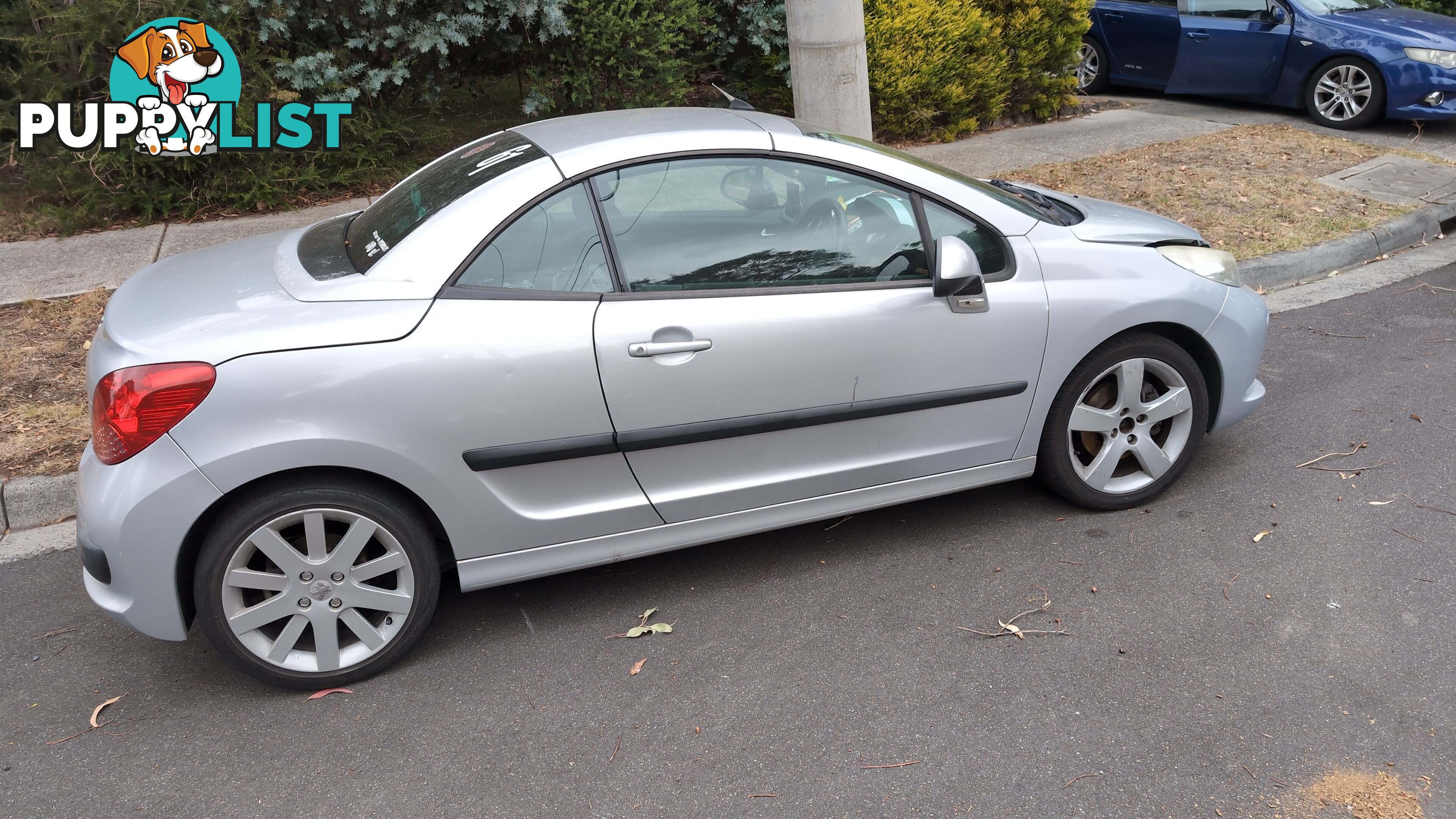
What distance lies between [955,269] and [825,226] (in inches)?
17.9

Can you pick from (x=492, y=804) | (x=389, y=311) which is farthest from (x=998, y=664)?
(x=389, y=311)

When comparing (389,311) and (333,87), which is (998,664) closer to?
(389,311)

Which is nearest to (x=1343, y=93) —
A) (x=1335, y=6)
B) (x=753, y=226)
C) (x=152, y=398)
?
(x=1335, y=6)

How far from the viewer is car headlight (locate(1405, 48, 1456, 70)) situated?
8867mm

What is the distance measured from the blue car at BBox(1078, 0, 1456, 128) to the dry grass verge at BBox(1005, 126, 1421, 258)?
1.78ft

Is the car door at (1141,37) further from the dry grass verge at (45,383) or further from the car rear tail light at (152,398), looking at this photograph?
the car rear tail light at (152,398)

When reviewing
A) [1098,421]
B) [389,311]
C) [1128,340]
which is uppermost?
[389,311]

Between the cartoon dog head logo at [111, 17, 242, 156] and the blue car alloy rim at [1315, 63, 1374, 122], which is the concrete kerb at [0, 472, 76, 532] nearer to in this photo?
the cartoon dog head logo at [111, 17, 242, 156]

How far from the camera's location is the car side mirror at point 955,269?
350cm

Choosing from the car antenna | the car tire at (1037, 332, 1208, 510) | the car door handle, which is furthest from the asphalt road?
the car antenna

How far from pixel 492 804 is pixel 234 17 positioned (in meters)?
6.34

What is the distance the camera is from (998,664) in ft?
10.8

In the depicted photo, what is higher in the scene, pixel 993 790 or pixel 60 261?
pixel 60 261

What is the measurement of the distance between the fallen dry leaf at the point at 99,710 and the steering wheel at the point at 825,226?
2554 millimetres
